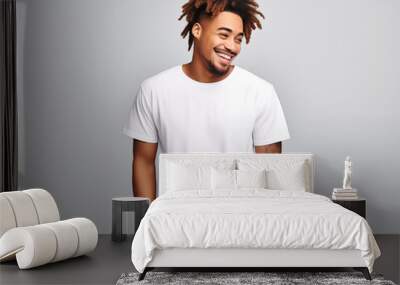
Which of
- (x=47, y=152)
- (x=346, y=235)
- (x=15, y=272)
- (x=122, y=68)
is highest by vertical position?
(x=122, y=68)

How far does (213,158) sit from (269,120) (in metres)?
0.72

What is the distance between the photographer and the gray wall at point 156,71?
680cm

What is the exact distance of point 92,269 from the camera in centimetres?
511

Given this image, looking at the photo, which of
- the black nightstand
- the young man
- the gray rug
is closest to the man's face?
the young man

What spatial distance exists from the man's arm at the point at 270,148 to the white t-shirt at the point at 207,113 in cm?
4

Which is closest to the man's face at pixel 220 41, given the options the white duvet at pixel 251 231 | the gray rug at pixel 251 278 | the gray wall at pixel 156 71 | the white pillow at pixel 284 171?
the gray wall at pixel 156 71

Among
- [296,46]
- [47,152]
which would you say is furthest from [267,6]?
[47,152]

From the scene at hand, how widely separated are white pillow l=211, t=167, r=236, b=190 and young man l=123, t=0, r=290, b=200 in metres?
0.59

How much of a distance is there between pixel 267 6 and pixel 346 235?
3.02 metres

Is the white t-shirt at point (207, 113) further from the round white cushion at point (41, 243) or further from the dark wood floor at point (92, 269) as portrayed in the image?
the round white cushion at point (41, 243)

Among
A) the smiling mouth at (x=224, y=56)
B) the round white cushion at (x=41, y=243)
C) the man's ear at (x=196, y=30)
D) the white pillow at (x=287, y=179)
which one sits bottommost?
the round white cushion at (x=41, y=243)

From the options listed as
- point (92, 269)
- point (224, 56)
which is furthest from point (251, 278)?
point (224, 56)

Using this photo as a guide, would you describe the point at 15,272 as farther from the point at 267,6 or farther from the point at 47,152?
the point at 267,6

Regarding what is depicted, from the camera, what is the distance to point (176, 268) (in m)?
5.08
